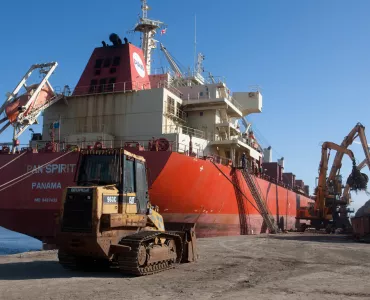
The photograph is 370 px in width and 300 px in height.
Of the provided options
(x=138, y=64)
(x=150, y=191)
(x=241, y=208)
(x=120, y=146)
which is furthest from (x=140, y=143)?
(x=241, y=208)

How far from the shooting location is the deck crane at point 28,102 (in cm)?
1936

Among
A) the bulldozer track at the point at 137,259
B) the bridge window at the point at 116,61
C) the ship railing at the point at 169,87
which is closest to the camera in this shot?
the bulldozer track at the point at 137,259

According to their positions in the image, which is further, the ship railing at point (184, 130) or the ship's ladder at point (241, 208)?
the ship's ladder at point (241, 208)

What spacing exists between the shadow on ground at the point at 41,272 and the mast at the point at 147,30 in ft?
64.8

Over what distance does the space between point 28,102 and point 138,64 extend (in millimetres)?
6229

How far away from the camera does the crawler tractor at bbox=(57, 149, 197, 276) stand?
8.03m

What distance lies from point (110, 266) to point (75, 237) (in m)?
1.98

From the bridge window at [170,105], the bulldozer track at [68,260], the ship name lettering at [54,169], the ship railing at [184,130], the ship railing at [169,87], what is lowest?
the bulldozer track at [68,260]

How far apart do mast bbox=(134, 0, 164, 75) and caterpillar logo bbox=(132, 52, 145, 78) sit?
5.03 meters

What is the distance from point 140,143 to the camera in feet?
65.2

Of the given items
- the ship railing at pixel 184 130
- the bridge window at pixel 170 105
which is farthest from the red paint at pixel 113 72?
the ship railing at pixel 184 130

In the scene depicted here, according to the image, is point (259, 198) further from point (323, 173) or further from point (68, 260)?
point (68, 260)

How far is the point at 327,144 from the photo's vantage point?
3353 cm

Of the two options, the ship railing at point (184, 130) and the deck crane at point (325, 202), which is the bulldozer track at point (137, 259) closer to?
the ship railing at point (184, 130)
